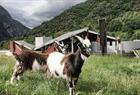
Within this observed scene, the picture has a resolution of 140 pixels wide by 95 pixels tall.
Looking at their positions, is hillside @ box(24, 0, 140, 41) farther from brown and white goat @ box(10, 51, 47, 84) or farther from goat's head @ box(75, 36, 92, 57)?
goat's head @ box(75, 36, 92, 57)

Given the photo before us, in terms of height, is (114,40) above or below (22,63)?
below

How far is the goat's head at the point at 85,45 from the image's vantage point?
8.96 m

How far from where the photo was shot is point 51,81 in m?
9.89

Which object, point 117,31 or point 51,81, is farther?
point 117,31

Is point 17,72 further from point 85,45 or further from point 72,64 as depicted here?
point 85,45

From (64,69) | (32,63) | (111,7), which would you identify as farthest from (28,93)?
(111,7)

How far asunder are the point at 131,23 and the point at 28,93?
444 ft

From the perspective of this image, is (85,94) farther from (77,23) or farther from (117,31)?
(77,23)

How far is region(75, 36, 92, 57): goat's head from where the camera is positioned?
29.4 ft

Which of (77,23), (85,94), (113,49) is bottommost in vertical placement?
(77,23)

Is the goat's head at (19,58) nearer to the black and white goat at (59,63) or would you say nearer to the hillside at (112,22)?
the black and white goat at (59,63)

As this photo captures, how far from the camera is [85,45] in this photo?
8984 mm

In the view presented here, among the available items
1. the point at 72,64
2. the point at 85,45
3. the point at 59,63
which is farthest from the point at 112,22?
the point at 85,45

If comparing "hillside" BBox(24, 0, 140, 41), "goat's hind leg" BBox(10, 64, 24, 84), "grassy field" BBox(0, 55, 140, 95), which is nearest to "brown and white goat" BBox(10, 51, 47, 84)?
"goat's hind leg" BBox(10, 64, 24, 84)
